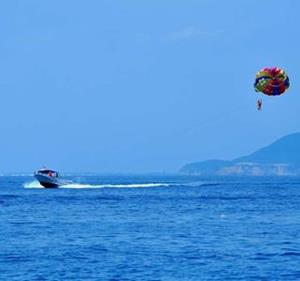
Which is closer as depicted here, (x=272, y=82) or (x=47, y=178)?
(x=272, y=82)

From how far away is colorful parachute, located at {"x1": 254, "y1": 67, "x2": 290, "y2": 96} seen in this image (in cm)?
8462

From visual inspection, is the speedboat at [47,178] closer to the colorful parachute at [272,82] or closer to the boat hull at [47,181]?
the boat hull at [47,181]

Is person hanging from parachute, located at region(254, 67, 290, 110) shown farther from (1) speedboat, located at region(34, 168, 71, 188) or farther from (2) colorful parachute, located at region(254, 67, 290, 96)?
(1) speedboat, located at region(34, 168, 71, 188)

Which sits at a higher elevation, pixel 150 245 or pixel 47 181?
pixel 47 181

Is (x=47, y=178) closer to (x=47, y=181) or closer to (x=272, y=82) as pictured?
(x=47, y=181)

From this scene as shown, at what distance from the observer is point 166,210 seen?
303ft

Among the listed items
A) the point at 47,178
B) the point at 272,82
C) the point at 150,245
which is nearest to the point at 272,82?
the point at 272,82

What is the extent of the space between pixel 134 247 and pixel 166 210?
36.5 m

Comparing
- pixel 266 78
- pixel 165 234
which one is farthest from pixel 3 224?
pixel 266 78

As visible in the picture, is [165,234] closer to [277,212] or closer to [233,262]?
[233,262]

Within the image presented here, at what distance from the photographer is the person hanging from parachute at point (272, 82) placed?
84625 mm

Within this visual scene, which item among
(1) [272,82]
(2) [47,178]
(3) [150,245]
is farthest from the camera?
(2) [47,178]

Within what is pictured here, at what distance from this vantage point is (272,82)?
8519cm

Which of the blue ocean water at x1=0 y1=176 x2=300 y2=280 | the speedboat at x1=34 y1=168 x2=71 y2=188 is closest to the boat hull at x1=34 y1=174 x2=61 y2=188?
the speedboat at x1=34 y1=168 x2=71 y2=188
